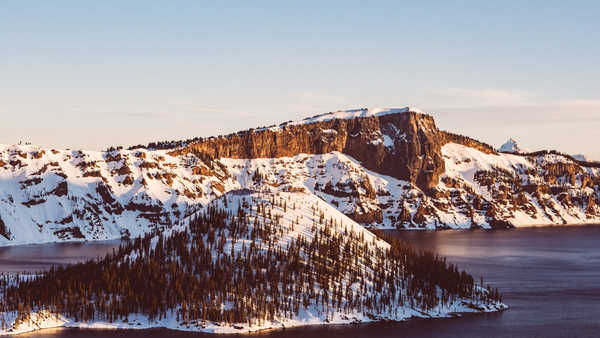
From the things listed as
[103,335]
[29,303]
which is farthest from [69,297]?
[103,335]

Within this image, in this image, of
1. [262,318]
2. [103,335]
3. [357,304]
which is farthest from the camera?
[357,304]

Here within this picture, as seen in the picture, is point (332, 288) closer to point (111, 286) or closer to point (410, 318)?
point (410, 318)

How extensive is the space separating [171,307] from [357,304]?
46.8 metres

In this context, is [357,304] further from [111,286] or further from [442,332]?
[111,286]

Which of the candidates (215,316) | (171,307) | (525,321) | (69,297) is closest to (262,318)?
(215,316)

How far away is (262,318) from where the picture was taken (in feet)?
593

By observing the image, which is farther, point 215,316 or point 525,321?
point 525,321

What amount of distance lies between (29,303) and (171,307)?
3426cm

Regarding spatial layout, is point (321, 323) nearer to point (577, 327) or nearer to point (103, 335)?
point (103, 335)

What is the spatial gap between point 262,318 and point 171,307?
22.5m

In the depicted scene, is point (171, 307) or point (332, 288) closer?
point (171, 307)

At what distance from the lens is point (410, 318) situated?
7697 inches

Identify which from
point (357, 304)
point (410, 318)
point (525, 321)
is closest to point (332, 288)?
point (357, 304)

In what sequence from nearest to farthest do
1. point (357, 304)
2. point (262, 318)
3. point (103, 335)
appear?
point (103, 335), point (262, 318), point (357, 304)
